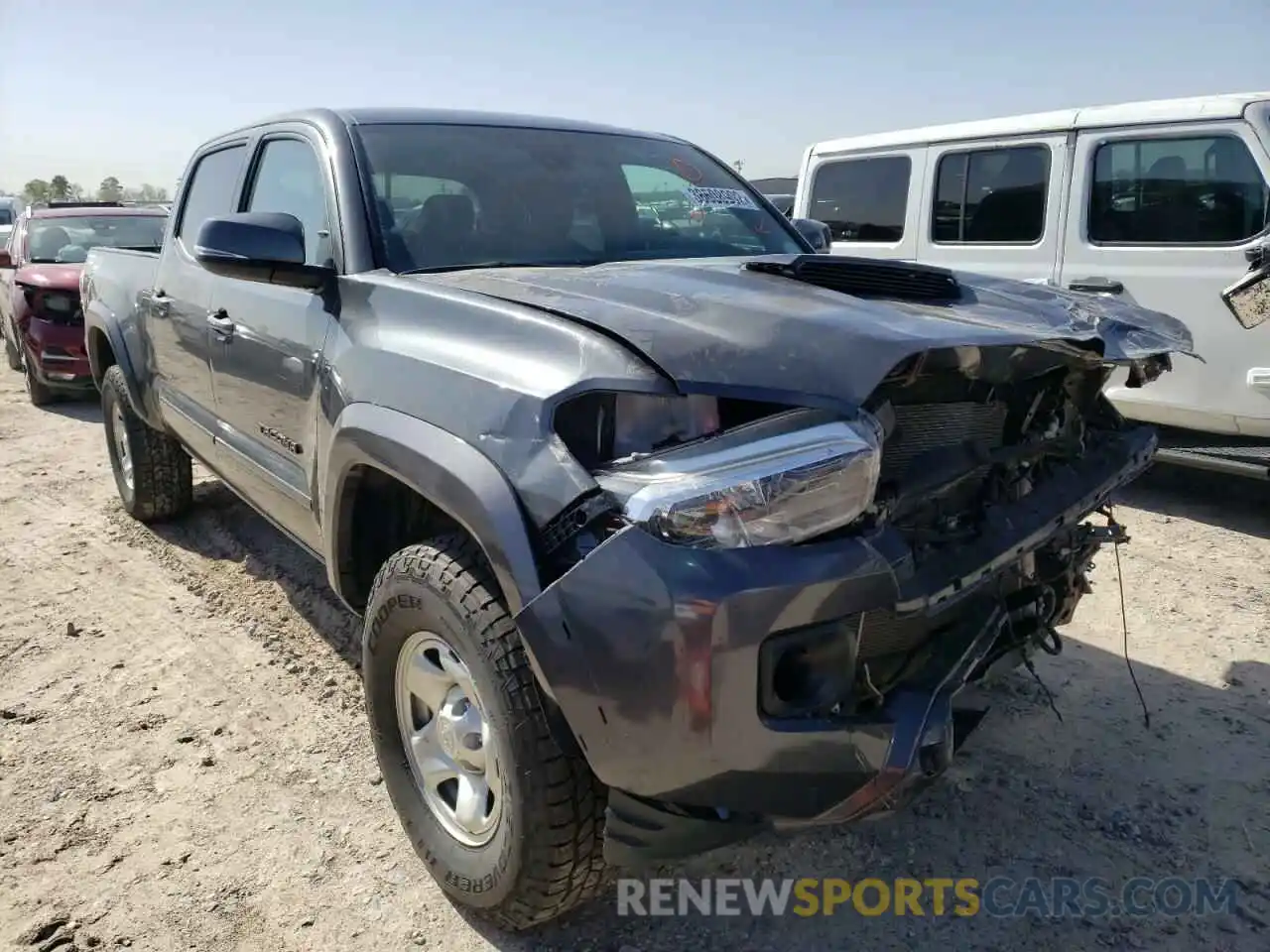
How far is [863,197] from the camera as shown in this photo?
6777 millimetres

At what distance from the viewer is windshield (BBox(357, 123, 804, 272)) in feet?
9.14

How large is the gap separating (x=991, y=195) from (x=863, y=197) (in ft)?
3.46

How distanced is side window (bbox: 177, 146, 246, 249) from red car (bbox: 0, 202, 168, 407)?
330 cm

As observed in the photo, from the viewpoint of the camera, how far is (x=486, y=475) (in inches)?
73.9

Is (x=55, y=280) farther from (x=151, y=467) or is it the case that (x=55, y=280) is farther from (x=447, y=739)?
(x=447, y=739)

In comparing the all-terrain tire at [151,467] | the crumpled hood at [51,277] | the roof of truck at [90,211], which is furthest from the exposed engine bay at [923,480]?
the roof of truck at [90,211]

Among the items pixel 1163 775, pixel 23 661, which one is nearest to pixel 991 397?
pixel 1163 775

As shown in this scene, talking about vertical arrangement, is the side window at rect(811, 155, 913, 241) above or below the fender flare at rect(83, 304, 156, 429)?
above

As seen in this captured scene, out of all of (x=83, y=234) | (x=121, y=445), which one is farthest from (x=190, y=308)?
(x=83, y=234)

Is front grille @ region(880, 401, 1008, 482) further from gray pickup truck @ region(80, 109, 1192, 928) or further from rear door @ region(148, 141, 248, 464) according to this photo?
rear door @ region(148, 141, 248, 464)

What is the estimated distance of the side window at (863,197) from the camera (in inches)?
255

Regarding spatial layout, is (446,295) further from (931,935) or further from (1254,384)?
(1254,384)

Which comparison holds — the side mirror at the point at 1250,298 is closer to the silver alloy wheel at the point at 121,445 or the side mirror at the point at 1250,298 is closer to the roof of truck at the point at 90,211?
the silver alloy wheel at the point at 121,445

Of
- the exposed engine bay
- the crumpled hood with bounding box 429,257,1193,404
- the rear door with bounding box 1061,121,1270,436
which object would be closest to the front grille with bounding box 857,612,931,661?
the exposed engine bay
